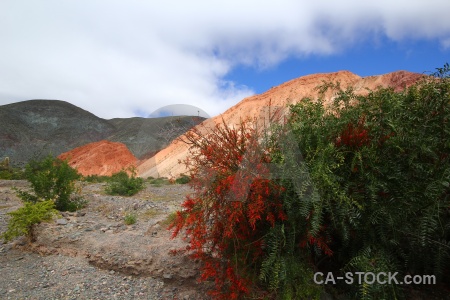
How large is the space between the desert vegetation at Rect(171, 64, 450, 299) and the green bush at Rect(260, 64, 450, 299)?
0.01 metres

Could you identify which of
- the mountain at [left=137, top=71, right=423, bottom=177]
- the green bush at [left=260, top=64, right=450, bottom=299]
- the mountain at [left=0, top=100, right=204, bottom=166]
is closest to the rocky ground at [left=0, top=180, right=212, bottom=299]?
the green bush at [left=260, top=64, right=450, bottom=299]

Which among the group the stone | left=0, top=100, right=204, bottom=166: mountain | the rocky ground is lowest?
the rocky ground

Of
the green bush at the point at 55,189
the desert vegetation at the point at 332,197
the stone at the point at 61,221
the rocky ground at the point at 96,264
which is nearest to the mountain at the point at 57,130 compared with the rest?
the green bush at the point at 55,189

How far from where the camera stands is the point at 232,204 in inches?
122

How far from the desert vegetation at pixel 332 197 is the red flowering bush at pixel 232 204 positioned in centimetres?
1

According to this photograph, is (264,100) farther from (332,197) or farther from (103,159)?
(332,197)

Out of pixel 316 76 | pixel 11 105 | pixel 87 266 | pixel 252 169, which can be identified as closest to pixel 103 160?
pixel 316 76

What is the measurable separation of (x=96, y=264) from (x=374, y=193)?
4.40 meters

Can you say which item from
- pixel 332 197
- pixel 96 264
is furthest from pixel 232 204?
pixel 96 264

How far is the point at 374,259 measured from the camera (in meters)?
2.93

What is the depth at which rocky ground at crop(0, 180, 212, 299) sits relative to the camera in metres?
4.34

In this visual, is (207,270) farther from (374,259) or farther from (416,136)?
(416,136)

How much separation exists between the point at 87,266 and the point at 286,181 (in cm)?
381

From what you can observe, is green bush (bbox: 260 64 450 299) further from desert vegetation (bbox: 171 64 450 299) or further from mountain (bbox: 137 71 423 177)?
mountain (bbox: 137 71 423 177)
